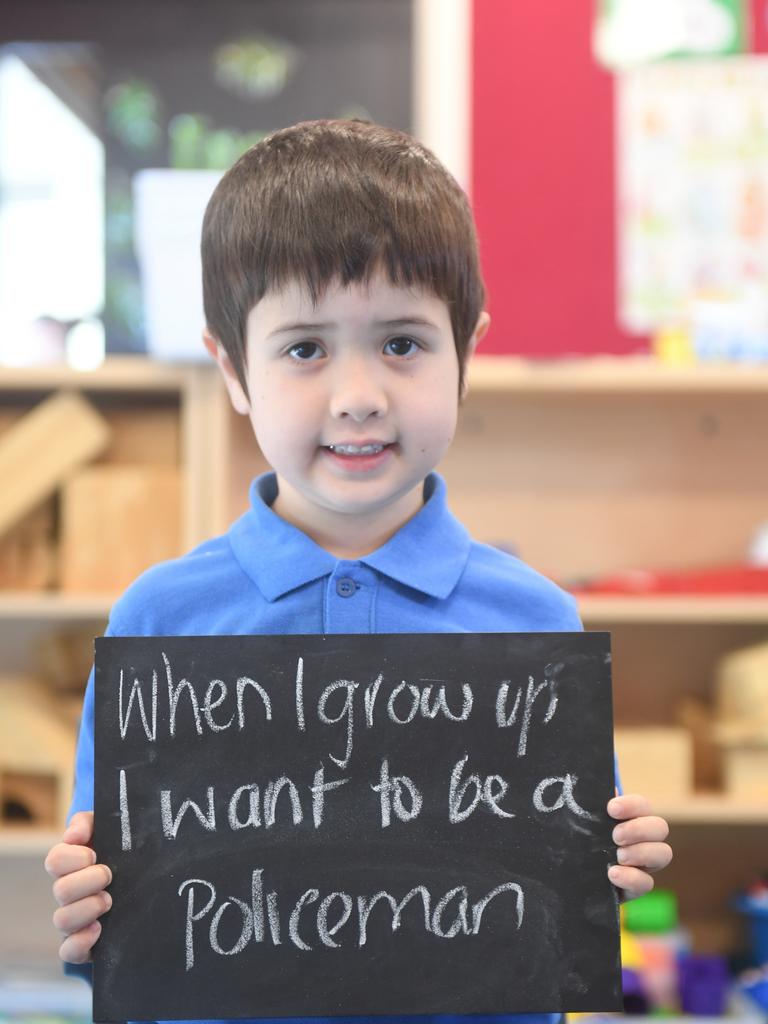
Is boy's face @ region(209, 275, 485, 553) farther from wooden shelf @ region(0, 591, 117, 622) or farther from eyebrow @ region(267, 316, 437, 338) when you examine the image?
wooden shelf @ region(0, 591, 117, 622)

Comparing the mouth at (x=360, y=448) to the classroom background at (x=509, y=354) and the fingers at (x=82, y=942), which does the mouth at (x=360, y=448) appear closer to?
the fingers at (x=82, y=942)

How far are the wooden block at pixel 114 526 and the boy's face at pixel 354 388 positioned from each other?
1.32m

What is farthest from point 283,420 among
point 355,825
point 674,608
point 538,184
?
point 538,184

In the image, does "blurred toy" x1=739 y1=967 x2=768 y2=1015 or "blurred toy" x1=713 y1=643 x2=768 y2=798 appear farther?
"blurred toy" x1=713 y1=643 x2=768 y2=798

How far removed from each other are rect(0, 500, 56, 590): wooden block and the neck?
1.39 metres

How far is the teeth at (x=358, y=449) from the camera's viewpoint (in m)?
0.92

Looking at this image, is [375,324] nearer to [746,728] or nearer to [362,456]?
[362,456]

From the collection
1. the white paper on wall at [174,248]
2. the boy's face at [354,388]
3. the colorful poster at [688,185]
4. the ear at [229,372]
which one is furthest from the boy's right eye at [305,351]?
the colorful poster at [688,185]

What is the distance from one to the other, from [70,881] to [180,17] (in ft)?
9.55

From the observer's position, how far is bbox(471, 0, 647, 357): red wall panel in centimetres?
314

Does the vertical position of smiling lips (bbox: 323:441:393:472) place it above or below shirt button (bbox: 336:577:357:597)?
above

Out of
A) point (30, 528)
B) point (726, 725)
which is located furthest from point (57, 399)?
point (726, 725)

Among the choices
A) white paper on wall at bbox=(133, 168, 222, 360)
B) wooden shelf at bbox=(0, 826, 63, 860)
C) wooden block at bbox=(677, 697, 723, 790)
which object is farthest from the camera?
wooden block at bbox=(677, 697, 723, 790)

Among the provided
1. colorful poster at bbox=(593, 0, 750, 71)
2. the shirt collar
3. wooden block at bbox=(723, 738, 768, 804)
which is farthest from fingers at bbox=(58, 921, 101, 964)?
colorful poster at bbox=(593, 0, 750, 71)
